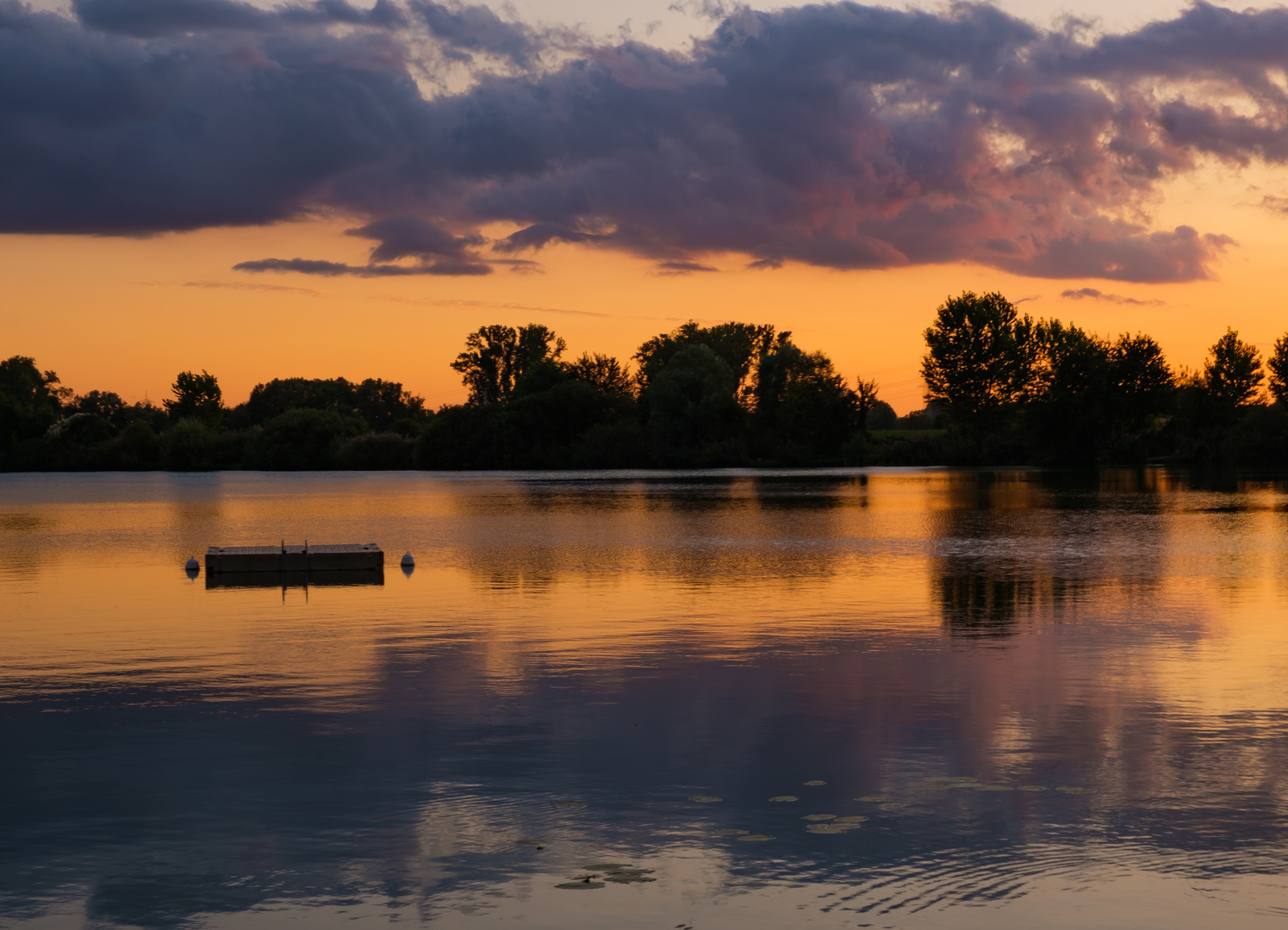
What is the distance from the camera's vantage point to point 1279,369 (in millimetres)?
157250

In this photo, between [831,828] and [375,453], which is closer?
[831,828]

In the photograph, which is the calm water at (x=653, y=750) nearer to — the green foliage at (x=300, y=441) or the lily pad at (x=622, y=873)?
the lily pad at (x=622, y=873)

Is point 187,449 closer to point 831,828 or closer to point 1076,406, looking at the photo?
point 1076,406

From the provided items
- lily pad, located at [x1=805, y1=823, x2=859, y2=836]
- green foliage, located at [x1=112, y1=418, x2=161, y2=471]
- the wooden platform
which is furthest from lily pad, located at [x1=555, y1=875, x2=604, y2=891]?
green foliage, located at [x1=112, y1=418, x2=161, y2=471]

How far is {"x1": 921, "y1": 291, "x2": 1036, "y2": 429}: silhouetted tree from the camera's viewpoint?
169125mm

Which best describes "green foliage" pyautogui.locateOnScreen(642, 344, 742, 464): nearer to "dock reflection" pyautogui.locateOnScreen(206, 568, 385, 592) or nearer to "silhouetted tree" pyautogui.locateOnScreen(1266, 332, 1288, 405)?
"silhouetted tree" pyautogui.locateOnScreen(1266, 332, 1288, 405)

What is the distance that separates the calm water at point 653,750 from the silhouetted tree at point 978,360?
140m

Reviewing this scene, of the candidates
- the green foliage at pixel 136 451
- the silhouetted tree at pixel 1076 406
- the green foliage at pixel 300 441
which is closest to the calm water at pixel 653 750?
the silhouetted tree at pixel 1076 406

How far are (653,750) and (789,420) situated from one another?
14685 centimetres

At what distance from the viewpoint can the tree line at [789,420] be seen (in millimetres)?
149000

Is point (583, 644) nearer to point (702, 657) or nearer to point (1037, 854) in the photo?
point (702, 657)

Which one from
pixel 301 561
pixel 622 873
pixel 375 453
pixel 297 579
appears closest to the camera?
pixel 622 873

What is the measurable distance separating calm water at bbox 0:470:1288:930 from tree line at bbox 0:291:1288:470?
12286cm

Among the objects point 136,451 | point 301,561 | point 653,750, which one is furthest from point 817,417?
point 653,750
